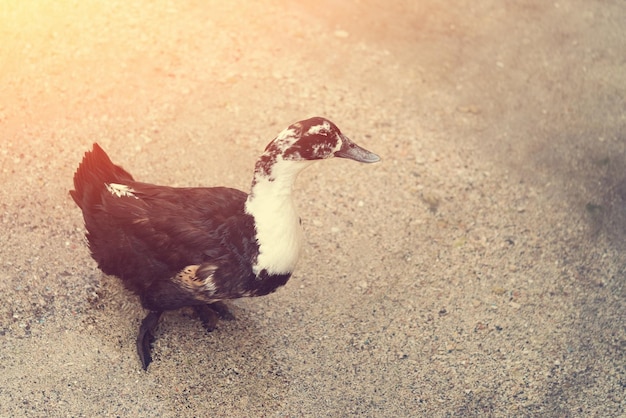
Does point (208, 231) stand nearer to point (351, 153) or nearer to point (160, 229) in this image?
point (160, 229)

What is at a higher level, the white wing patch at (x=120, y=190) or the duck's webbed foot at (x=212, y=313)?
the white wing patch at (x=120, y=190)

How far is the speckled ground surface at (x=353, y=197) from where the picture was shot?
372 centimetres

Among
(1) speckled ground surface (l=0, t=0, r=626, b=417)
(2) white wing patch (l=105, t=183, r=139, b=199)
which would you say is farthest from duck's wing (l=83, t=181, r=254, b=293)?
(1) speckled ground surface (l=0, t=0, r=626, b=417)

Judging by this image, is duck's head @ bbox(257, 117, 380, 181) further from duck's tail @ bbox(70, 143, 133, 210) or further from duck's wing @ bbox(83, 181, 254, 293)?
duck's tail @ bbox(70, 143, 133, 210)

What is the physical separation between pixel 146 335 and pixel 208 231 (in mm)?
639

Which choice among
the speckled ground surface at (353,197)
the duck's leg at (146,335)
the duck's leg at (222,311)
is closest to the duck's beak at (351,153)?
the speckled ground surface at (353,197)

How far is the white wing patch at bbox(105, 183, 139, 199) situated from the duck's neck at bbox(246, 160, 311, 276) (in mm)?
582

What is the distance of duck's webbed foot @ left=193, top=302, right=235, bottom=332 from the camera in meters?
3.90

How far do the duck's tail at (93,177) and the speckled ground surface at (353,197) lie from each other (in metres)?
0.48

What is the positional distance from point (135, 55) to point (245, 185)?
1418 millimetres

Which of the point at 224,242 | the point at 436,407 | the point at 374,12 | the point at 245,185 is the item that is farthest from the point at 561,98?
the point at 224,242

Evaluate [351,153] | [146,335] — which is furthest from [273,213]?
[146,335]

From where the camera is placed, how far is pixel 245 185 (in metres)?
4.68

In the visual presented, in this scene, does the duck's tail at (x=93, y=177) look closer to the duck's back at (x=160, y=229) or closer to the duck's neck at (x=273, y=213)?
the duck's back at (x=160, y=229)
